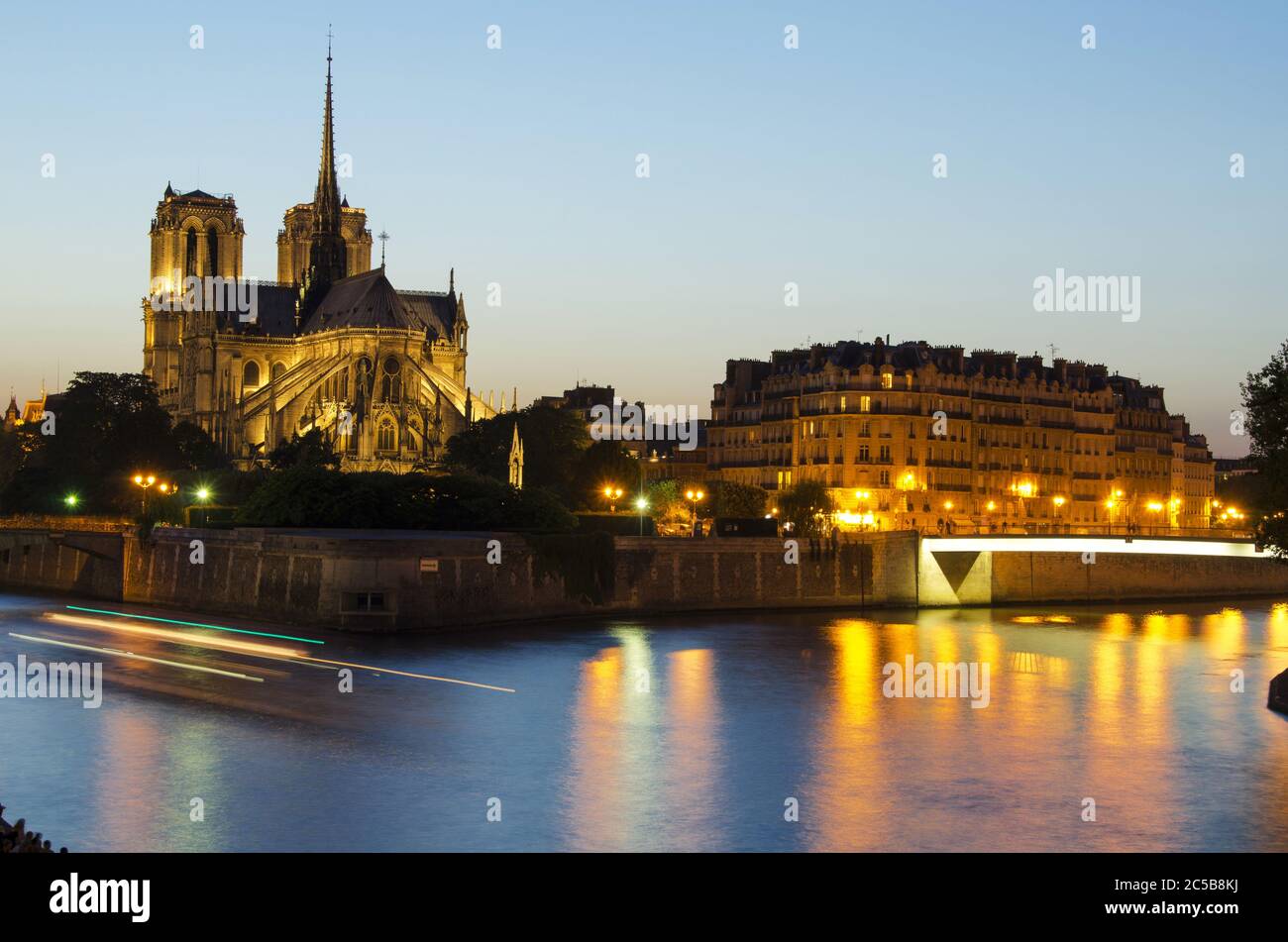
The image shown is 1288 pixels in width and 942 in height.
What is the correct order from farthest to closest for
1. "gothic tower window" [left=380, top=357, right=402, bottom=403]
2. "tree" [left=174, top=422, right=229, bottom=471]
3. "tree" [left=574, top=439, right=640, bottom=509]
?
"gothic tower window" [left=380, top=357, right=402, bottom=403] < "tree" [left=174, top=422, right=229, bottom=471] < "tree" [left=574, top=439, right=640, bottom=509]

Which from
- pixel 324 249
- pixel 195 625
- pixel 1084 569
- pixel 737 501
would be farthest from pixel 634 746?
pixel 324 249

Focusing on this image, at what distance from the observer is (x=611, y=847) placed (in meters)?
24.8

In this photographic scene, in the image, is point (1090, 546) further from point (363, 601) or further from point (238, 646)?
point (238, 646)

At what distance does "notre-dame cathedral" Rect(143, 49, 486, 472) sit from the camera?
366ft

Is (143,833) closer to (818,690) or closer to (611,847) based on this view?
(611,847)

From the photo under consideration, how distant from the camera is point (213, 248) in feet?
458

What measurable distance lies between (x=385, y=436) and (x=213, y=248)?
38.8 metres

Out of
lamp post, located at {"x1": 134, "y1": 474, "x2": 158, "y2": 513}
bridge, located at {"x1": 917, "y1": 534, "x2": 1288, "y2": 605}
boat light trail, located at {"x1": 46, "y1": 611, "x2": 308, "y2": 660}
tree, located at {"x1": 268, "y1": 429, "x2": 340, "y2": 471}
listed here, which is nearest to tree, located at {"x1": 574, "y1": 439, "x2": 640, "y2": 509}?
tree, located at {"x1": 268, "y1": 429, "x2": 340, "y2": 471}

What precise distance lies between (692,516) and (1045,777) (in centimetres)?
5648

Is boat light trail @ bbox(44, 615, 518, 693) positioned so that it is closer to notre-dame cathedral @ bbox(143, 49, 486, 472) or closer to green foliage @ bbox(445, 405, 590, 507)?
green foliage @ bbox(445, 405, 590, 507)

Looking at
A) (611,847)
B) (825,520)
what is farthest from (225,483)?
(611,847)

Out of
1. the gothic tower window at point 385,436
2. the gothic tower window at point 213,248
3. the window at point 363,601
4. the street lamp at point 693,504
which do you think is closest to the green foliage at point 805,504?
the street lamp at point 693,504

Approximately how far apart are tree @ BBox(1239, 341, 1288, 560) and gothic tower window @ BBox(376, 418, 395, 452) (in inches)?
2961

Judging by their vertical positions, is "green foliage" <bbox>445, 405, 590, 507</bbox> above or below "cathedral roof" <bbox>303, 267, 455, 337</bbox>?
below
